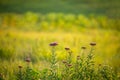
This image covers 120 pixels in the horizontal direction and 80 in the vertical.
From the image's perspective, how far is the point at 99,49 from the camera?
19.9 feet

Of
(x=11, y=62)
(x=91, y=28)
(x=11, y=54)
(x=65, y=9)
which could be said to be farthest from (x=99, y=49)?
(x=65, y=9)

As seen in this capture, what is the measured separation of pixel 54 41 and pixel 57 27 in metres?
2.92

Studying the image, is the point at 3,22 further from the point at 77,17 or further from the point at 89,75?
the point at 89,75

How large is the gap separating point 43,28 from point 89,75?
535cm

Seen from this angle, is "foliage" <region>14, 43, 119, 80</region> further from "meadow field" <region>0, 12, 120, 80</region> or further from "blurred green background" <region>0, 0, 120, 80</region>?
"blurred green background" <region>0, 0, 120, 80</region>

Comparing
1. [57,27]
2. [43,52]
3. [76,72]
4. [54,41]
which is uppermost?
[57,27]

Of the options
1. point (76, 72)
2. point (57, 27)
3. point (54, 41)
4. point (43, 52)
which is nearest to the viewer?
point (76, 72)

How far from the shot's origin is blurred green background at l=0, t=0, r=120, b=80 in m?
5.33

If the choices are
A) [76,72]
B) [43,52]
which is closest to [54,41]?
[43,52]

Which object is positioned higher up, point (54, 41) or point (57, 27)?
point (57, 27)

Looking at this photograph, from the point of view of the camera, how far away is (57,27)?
9117mm

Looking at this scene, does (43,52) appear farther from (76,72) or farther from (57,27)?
(57,27)

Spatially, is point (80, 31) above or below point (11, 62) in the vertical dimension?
above

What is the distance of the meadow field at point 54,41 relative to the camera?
380 cm
